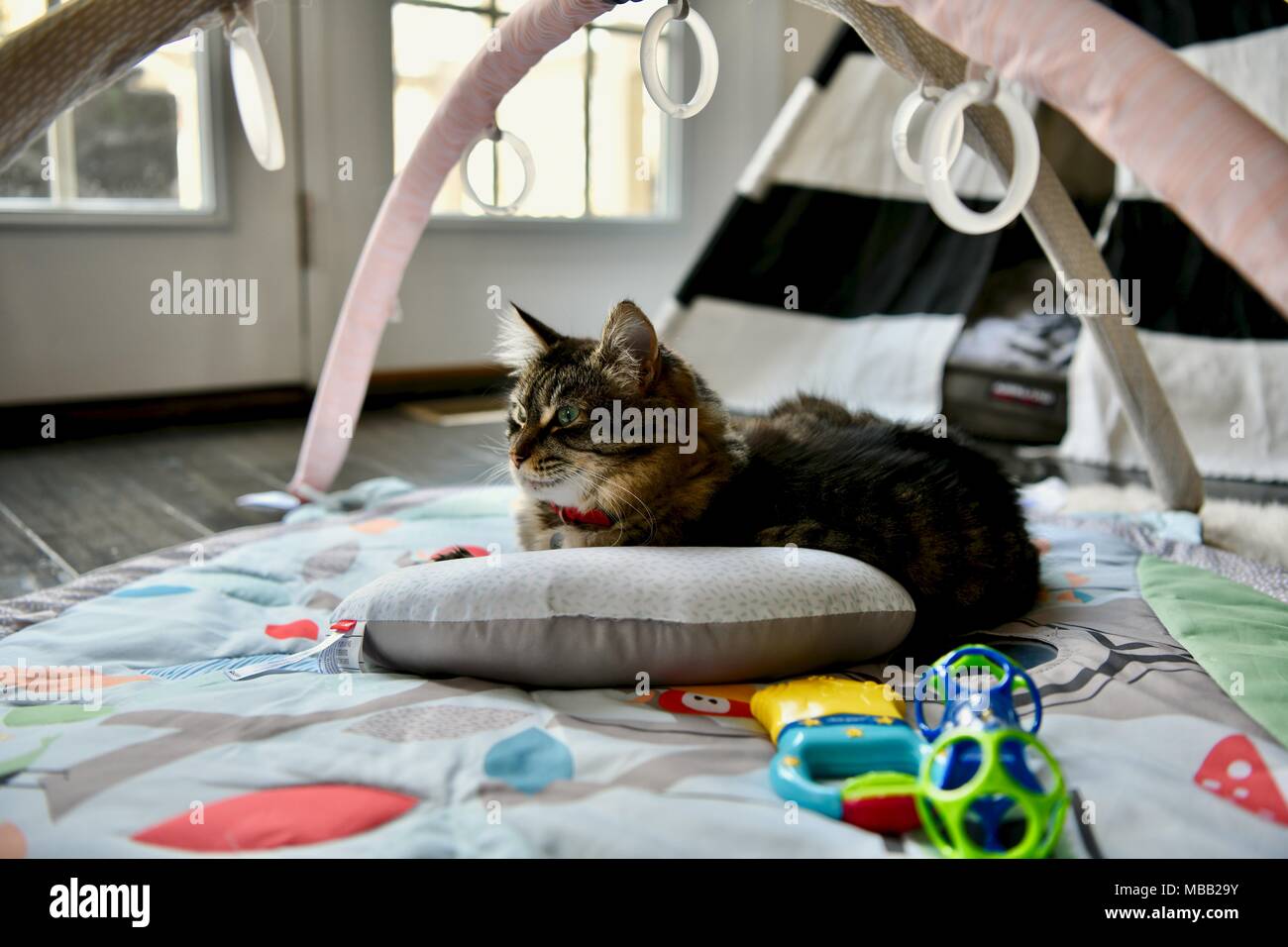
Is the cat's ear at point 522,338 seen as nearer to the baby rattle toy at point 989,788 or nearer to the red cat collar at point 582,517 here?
the red cat collar at point 582,517

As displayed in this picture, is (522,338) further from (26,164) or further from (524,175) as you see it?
(26,164)

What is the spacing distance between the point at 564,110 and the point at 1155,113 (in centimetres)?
314

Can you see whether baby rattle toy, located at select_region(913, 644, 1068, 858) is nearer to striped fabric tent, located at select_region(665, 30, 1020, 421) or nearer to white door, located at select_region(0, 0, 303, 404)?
striped fabric tent, located at select_region(665, 30, 1020, 421)

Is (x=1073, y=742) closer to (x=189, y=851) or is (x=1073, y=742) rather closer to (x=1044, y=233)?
(x=189, y=851)

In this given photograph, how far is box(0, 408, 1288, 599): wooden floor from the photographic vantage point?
1886 millimetres

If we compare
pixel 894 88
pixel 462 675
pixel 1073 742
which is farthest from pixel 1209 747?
pixel 894 88

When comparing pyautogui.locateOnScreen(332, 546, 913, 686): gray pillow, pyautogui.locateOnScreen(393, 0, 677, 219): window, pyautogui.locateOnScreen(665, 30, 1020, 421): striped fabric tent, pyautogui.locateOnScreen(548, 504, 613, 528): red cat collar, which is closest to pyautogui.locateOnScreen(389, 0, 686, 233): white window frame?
pyautogui.locateOnScreen(393, 0, 677, 219): window

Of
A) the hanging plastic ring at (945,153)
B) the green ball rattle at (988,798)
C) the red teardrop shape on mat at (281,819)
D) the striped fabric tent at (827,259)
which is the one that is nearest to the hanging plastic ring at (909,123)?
the hanging plastic ring at (945,153)

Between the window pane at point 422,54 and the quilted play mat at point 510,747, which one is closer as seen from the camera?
the quilted play mat at point 510,747

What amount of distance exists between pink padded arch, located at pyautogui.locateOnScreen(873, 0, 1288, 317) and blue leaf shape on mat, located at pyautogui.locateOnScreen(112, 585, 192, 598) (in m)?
1.19

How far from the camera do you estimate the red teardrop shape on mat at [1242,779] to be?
865mm

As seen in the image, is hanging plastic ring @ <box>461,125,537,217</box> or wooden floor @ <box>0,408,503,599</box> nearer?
hanging plastic ring @ <box>461,125,537,217</box>

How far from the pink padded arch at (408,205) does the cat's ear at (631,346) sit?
0.41 metres

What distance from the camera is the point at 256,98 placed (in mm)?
1465
